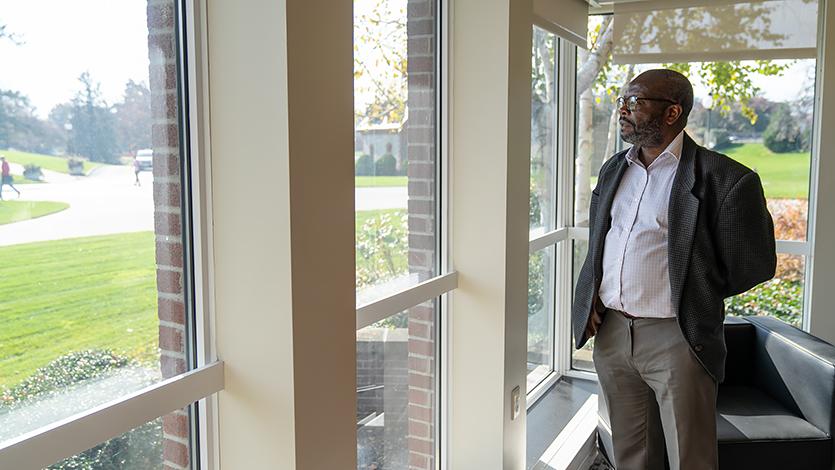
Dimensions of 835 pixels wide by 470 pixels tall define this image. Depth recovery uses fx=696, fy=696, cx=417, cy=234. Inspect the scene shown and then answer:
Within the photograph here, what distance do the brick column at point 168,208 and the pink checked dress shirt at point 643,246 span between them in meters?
1.68

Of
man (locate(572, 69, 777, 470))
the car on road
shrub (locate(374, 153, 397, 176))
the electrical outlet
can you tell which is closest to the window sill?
the electrical outlet

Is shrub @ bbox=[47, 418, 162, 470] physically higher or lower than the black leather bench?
higher

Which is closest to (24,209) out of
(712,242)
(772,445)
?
(712,242)

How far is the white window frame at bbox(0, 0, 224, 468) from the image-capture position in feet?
4.60

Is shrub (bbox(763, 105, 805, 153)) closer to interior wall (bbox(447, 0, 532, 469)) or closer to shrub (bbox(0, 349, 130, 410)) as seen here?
interior wall (bbox(447, 0, 532, 469))

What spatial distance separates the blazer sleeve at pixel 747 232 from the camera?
2410 millimetres

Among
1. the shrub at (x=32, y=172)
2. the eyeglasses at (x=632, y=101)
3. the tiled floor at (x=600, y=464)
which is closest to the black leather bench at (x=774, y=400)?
the tiled floor at (x=600, y=464)

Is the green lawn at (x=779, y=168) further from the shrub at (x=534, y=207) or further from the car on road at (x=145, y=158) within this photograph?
the car on road at (x=145, y=158)

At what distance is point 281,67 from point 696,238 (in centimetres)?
165

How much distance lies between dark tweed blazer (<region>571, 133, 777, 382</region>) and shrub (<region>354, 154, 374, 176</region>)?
3.60 ft

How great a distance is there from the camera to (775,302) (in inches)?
176

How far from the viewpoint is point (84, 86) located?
4.47 ft

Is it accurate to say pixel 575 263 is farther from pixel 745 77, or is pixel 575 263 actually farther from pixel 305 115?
pixel 305 115

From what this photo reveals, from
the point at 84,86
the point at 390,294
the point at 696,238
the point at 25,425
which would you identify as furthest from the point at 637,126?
the point at 25,425
